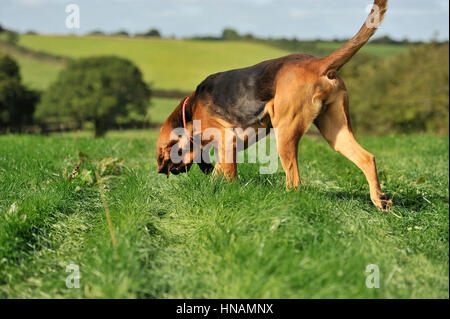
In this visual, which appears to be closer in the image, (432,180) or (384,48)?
(432,180)

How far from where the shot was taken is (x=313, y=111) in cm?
466

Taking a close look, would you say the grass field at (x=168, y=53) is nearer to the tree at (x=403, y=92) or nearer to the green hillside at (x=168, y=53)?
the green hillside at (x=168, y=53)

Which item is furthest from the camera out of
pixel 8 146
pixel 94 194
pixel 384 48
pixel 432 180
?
pixel 384 48

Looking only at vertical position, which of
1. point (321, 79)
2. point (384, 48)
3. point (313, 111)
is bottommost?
point (313, 111)

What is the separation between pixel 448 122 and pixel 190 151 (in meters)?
33.8

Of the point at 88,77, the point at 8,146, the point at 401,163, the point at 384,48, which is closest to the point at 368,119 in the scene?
the point at 384,48

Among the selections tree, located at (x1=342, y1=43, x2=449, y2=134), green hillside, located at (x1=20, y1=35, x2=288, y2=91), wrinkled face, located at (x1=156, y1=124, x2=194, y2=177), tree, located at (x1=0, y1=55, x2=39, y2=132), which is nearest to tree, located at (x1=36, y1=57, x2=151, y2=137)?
tree, located at (x1=0, y1=55, x2=39, y2=132)

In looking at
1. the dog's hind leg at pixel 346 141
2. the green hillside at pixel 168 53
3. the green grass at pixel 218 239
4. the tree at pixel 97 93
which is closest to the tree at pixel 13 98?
the tree at pixel 97 93

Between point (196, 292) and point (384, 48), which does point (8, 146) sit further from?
point (384, 48)

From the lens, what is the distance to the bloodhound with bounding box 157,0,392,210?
15.1 ft

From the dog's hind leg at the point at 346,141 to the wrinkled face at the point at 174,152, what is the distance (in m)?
1.91

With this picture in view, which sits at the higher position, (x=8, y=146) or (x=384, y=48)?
(x=384, y=48)

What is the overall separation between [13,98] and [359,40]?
136 feet

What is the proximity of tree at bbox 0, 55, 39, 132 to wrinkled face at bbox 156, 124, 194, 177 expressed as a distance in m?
36.2
